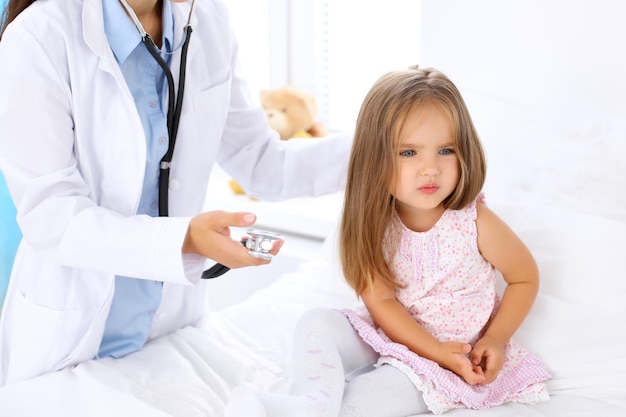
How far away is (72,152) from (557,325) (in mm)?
938

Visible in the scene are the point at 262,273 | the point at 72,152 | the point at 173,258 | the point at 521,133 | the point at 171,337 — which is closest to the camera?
the point at 173,258

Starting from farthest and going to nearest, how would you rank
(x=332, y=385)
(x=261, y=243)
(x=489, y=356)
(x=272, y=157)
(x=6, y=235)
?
1. (x=6, y=235)
2. (x=272, y=157)
3. (x=489, y=356)
4. (x=332, y=385)
5. (x=261, y=243)

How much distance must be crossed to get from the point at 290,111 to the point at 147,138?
1.33 meters

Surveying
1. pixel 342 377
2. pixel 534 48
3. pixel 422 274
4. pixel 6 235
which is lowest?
pixel 6 235

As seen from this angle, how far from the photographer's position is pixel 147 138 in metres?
1.50

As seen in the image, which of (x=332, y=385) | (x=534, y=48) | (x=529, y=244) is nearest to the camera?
(x=332, y=385)

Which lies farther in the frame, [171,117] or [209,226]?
[171,117]

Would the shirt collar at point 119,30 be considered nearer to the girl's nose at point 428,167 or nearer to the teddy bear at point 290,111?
the girl's nose at point 428,167

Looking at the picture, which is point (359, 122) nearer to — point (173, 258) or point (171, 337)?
point (173, 258)

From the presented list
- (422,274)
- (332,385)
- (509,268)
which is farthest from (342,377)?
(509,268)

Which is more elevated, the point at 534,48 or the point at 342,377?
the point at 534,48

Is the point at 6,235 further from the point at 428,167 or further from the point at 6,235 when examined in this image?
the point at 428,167

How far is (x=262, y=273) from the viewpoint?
2625mm

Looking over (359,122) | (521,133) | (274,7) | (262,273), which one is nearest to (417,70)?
(359,122)
